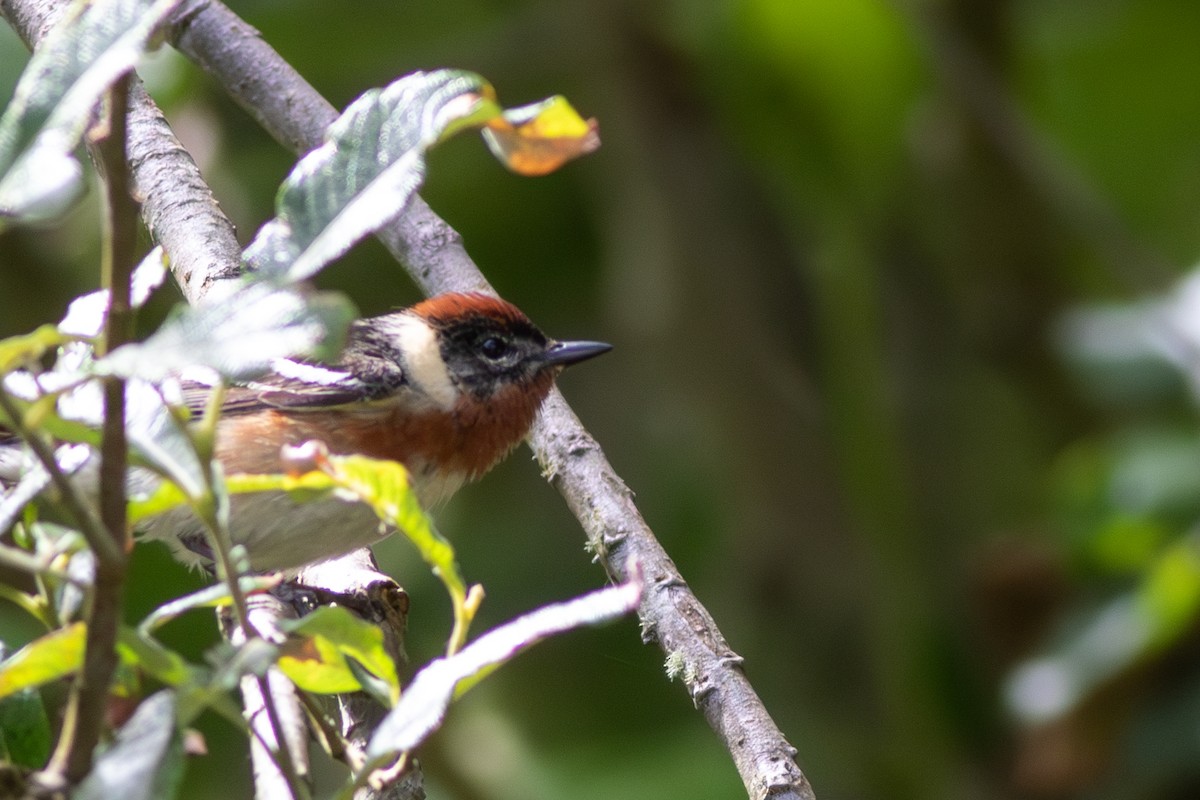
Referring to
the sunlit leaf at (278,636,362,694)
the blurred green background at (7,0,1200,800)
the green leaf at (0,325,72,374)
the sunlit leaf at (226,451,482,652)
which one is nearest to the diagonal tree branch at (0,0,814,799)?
the sunlit leaf at (278,636,362,694)

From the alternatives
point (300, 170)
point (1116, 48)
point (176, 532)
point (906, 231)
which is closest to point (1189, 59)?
point (1116, 48)

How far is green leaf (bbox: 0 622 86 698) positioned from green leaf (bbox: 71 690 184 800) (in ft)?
0.30

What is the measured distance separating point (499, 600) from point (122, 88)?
16.0 ft

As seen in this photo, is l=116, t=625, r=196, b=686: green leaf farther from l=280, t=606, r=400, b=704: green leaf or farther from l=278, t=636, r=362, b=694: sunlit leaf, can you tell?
l=278, t=636, r=362, b=694: sunlit leaf

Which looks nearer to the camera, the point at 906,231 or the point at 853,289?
the point at 853,289

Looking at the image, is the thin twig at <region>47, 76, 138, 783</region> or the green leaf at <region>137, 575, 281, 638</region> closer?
the thin twig at <region>47, 76, 138, 783</region>

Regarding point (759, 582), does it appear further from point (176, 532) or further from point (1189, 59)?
point (176, 532)

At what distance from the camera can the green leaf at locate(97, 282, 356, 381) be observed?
1120mm

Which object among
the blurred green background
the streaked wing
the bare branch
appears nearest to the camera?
the bare branch

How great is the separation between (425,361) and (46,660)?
8.12 ft

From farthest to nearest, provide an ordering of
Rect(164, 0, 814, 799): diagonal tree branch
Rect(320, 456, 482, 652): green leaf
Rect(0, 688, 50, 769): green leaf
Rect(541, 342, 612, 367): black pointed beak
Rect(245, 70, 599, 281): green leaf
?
Rect(541, 342, 612, 367): black pointed beak
Rect(164, 0, 814, 799): diagonal tree branch
Rect(0, 688, 50, 769): green leaf
Rect(320, 456, 482, 652): green leaf
Rect(245, 70, 599, 281): green leaf

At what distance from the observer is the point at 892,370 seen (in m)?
6.48

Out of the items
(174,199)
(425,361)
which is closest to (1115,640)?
(425,361)

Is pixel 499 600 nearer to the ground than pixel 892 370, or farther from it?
nearer to the ground
